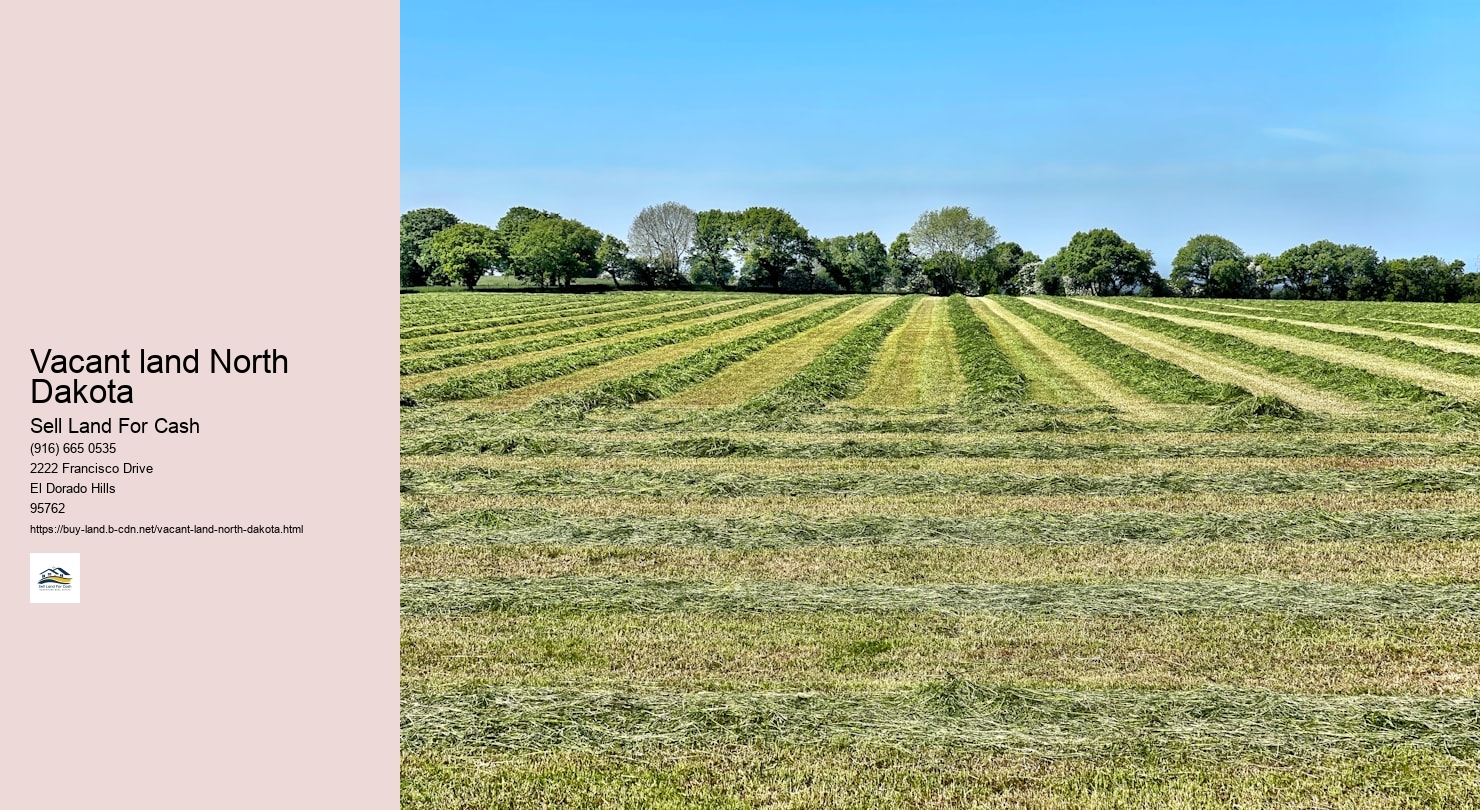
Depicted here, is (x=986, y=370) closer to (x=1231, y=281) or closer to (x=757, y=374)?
(x=757, y=374)

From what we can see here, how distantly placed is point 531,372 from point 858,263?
101 metres

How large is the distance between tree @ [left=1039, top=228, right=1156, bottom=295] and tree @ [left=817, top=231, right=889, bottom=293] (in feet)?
72.8

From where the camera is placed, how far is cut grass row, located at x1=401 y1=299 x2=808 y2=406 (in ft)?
76.8

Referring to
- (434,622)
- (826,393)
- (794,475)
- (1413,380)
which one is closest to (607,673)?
(434,622)

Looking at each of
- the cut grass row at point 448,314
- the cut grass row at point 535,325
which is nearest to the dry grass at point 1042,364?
the cut grass row at point 535,325

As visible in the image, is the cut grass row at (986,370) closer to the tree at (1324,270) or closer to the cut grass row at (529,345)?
the cut grass row at (529,345)

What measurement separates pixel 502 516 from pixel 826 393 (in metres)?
11.9

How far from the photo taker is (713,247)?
131250 mm

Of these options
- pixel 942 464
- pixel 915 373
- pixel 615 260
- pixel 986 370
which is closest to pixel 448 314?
pixel 915 373

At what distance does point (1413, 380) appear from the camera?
81.1ft

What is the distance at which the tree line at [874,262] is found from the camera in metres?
106

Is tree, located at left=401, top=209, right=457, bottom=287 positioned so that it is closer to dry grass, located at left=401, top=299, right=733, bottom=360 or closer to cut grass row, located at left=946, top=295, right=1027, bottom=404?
dry grass, located at left=401, top=299, right=733, bottom=360

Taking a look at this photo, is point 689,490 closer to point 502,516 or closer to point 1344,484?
point 502,516
